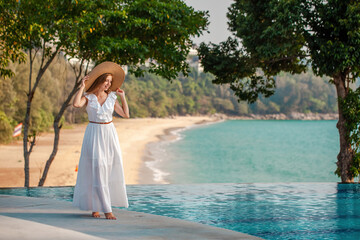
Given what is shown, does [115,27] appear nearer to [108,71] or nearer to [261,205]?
[108,71]

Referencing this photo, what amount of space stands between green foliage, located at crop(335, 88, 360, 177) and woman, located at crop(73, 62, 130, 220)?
6981 millimetres

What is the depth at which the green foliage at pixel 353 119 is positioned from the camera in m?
10.6

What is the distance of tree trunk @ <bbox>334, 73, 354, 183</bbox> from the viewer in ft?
35.9

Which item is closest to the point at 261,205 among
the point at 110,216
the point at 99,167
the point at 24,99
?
the point at 110,216

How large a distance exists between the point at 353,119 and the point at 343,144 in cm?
84

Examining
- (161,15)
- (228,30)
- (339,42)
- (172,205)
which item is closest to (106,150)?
(172,205)

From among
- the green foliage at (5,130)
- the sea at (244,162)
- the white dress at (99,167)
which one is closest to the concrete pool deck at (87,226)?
the white dress at (99,167)

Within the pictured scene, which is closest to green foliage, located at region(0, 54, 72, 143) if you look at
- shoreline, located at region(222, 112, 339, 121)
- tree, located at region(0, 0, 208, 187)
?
tree, located at region(0, 0, 208, 187)

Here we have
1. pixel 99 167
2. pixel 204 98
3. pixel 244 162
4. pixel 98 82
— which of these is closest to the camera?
pixel 99 167

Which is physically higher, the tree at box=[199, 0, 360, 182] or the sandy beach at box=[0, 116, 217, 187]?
the tree at box=[199, 0, 360, 182]

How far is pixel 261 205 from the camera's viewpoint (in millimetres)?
6910

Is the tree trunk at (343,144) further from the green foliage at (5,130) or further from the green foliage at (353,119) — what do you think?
the green foliage at (5,130)

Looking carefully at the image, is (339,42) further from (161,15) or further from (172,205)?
(172,205)

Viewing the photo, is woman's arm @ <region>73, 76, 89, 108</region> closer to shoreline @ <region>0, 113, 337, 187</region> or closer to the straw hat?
the straw hat
